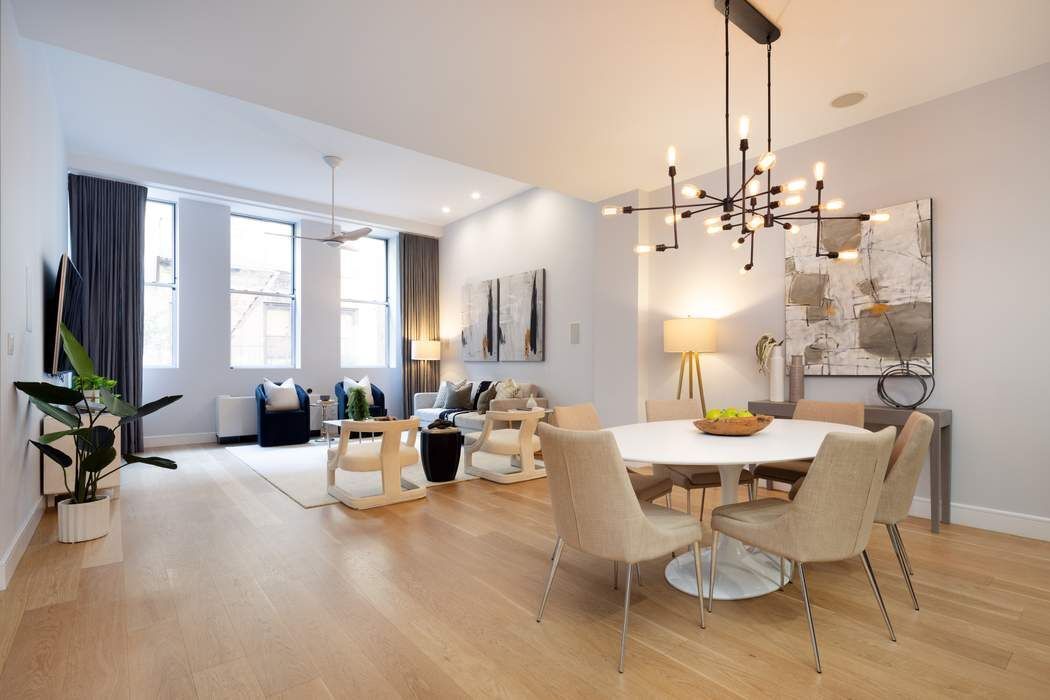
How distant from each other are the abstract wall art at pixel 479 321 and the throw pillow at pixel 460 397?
24.8 inches

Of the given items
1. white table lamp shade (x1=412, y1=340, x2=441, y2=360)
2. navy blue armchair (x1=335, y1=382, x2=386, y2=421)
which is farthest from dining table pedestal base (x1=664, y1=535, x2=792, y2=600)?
white table lamp shade (x1=412, y1=340, x2=441, y2=360)

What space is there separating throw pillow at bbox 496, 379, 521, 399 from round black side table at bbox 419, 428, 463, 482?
71.7 inches

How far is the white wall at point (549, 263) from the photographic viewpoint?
253 inches

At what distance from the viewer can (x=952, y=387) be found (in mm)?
3680

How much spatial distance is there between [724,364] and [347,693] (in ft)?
13.6

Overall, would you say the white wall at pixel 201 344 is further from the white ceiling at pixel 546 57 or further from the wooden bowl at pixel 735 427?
the wooden bowl at pixel 735 427

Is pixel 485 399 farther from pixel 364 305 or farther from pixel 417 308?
pixel 364 305

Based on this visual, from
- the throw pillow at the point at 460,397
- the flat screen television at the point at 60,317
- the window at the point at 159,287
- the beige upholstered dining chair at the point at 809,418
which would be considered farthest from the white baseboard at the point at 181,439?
the beige upholstered dining chair at the point at 809,418

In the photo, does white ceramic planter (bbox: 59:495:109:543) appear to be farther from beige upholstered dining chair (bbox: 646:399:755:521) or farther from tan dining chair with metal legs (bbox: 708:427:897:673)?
tan dining chair with metal legs (bbox: 708:427:897:673)

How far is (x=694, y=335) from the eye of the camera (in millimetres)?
4762

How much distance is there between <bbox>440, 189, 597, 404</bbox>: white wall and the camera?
6.44m

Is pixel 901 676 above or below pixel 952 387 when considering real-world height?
below

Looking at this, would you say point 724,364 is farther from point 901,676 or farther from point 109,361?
point 109,361

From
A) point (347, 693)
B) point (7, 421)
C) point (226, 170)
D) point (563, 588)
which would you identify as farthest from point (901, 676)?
point (226, 170)
